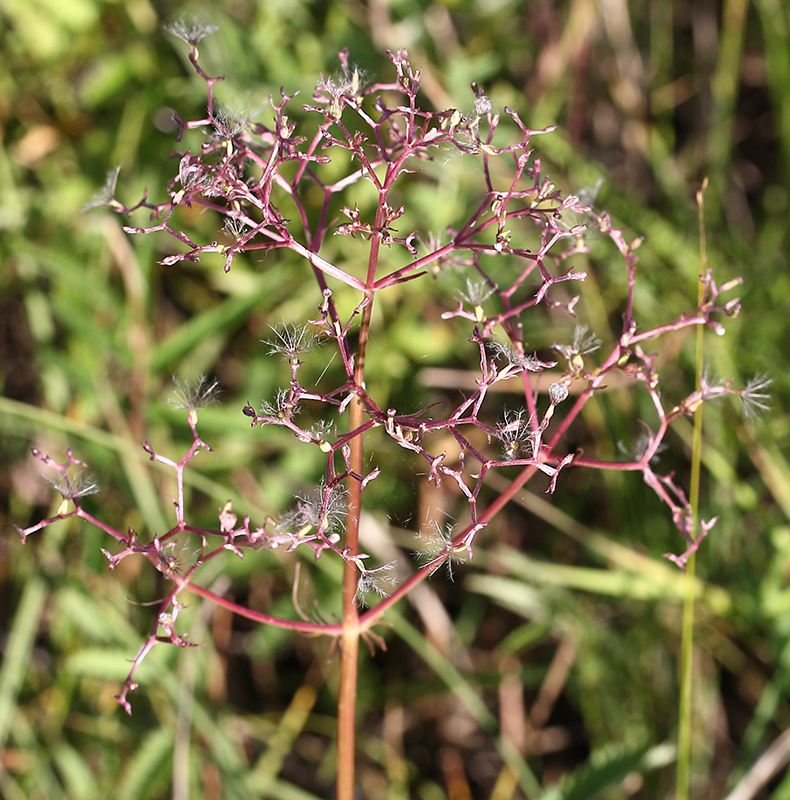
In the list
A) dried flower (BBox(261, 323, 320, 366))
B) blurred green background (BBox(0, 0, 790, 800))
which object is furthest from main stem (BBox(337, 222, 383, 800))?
blurred green background (BBox(0, 0, 790, 800))

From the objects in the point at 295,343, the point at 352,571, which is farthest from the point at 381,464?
the point at 295,343

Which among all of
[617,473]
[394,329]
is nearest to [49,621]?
[394,329]

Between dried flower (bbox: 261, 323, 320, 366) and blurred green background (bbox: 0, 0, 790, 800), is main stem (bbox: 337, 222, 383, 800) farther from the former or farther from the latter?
blurred green background (bbox: 0, 0, 790, 800)

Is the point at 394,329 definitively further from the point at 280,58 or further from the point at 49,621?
the point at 49,621

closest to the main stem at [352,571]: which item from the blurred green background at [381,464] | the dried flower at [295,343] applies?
the dried flower at [295,343]

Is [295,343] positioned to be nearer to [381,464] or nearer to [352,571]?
[352,571]

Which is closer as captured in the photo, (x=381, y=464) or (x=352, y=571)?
(x=352, y=571)
